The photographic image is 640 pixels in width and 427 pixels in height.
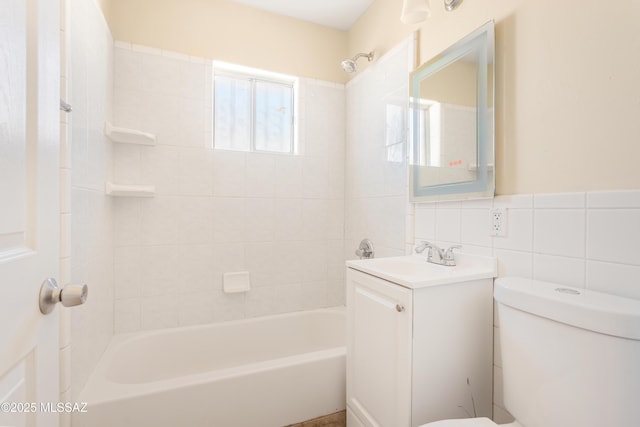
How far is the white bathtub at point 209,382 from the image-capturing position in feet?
4.11

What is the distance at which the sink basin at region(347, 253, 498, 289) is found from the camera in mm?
1066

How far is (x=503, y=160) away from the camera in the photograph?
1210mm

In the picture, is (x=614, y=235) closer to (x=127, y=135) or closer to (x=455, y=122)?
(x=455, y=122)

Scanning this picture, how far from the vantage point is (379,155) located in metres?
2.00

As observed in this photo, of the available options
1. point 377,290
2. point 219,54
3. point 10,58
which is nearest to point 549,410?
point 377,290

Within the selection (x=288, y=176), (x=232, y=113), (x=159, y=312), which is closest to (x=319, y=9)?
(x=232, y=113)

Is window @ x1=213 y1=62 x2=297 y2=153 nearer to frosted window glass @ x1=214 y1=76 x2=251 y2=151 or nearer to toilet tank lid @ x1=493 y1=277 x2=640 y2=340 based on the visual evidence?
frosted window glass @ x1=214 y1=76 x2=251 y2=151

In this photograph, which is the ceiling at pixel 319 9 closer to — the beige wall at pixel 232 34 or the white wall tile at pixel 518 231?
the beige wall at pixel 232 34

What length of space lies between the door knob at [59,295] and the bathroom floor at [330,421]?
1.25m

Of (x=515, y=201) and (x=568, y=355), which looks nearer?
(x=568, y=355)

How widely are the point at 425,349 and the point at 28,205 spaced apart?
45.6 inches

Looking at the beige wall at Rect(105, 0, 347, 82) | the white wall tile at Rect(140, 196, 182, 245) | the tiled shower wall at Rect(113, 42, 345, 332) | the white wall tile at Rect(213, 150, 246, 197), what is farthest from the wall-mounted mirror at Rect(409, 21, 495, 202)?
the white wall tile at Rect(140, 196, 182, 245)

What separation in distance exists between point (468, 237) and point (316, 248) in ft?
4.07

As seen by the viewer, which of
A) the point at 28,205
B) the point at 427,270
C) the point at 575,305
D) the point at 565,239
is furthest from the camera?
the point at 427,270
